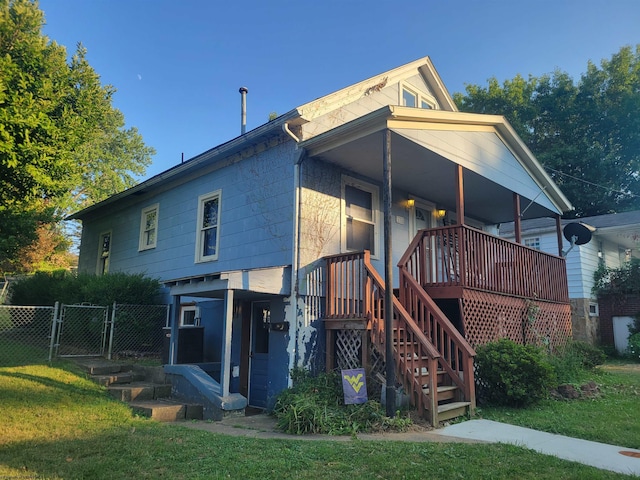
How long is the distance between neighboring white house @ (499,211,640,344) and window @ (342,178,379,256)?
406 inches

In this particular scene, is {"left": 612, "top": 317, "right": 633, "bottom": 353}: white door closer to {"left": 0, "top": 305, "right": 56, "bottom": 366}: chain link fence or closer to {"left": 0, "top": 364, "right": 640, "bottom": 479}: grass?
{"left": 0, "top": 364, "right": 640, "bottom": 479}: grass

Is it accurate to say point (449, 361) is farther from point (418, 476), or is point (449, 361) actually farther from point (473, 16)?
point (473, 16)

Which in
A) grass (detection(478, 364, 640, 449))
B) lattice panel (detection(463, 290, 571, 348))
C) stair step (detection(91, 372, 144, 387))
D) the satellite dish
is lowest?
grass (detection(478, 364, 640, 449))

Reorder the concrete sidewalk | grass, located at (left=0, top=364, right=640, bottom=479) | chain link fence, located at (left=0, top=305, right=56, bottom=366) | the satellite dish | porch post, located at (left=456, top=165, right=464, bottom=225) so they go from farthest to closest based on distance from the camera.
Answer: the satellite dish
chain link fence, located at (left=0, top=305, right=56, bottom=366)
porch post, located at (left=456, top=165, right=464, bottom=225)
the concrete sidewalk
grass, located at (left=0, top=364, right=640, bottom=479)

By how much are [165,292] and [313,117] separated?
6.19 metres

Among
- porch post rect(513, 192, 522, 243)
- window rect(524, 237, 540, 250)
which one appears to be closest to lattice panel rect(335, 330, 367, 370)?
porch post rect(513, 192, 522, 243)

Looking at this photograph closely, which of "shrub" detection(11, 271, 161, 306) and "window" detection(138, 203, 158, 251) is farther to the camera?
"window" detection(138, 203, 158, 251)

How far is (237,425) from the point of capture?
665 cm

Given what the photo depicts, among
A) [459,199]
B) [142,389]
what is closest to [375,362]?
[459,199]

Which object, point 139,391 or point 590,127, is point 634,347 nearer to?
point 139,391

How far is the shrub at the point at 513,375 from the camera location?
6.97 metres

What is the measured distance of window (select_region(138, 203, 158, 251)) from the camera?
12.8 meters

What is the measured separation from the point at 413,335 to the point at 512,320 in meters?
3.71

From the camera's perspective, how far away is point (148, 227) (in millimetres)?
13219
